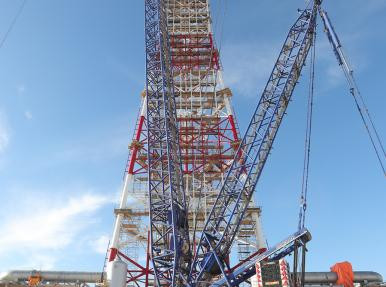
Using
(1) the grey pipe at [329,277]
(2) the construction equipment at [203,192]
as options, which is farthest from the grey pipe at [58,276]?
(1) the grey pipe at [329,277]

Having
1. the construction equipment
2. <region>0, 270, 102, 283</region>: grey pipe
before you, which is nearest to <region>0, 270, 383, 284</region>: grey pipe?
<region>0, 270, 102, 283</region>: grey pipe

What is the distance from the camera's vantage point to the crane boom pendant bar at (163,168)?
33.3 meters

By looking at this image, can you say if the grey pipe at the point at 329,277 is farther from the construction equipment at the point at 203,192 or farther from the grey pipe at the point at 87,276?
the construction equipment at the point at 203,192

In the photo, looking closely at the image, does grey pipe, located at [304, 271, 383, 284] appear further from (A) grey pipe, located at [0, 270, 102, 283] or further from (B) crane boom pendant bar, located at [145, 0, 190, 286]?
(A) grey pipe, located at [0, 270, 102, 283]

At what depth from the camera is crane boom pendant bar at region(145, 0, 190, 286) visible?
3328cm

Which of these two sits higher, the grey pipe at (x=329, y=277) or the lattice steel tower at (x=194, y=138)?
the lattice steel tower at (x=194, y=138)

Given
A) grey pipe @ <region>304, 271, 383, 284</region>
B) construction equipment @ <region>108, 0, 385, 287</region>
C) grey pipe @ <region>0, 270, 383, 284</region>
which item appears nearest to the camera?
construction equipment @ <region>108, 0, 385, 287</region>

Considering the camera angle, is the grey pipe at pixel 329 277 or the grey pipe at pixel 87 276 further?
the grey pipe at pixel 87 276

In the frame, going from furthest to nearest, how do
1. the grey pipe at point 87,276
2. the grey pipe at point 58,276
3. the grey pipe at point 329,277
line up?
the grey pipe at point 58,276, the grey pipe at point 87,276, the grey pipe at point 329,277

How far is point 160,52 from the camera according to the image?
44.0 metres

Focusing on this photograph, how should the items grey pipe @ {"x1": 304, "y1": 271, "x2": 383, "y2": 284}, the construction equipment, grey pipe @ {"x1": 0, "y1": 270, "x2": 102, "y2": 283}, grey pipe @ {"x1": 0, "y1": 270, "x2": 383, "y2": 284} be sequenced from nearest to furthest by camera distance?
the construction equipment
grey pipe @ {"x1": 304, "y1": 271, "x2": 383, "y2": 284}
grey pipe @ {"x1": 0, "y1": 270, "x2": 383, "y2": 284}
grey pipe @ {"x1": 0, "y1": 270, "x2": 102, "y2": 283}

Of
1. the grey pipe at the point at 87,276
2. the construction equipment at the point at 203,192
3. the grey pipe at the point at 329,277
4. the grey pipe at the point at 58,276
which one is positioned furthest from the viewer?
the grey pipe at the point at 58,276

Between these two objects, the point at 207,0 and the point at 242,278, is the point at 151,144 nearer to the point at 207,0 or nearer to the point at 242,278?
the point at 242,278

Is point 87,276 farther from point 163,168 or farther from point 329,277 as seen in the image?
point 329,277
